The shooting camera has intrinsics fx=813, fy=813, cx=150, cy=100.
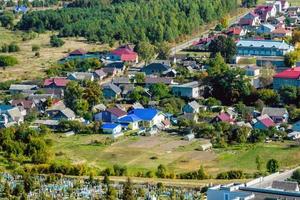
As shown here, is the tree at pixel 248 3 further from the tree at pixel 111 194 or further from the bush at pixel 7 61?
the tree at pixel 111 194

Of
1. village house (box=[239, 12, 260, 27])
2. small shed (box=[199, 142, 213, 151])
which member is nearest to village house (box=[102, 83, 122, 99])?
small shed (box=[199, 142, 213, 151])

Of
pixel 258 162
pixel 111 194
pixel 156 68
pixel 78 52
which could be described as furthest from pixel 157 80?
pixel 111 194

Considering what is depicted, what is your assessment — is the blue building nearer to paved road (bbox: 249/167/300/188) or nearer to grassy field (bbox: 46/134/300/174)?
grassy field (bbox: 46/134/300/174)

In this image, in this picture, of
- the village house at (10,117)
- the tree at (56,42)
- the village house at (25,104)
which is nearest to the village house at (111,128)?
the village house at (10,117)

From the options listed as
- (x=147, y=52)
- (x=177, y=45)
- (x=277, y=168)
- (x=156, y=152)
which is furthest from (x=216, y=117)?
(x=177, y=45)

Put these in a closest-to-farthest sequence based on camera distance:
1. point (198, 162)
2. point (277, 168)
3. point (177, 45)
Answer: point (277, 168) < point (198, 162) < point (177, 45)

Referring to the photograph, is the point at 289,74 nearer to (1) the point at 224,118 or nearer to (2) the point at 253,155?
(1) the point at 224,118

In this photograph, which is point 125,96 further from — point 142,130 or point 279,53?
point 279,53
